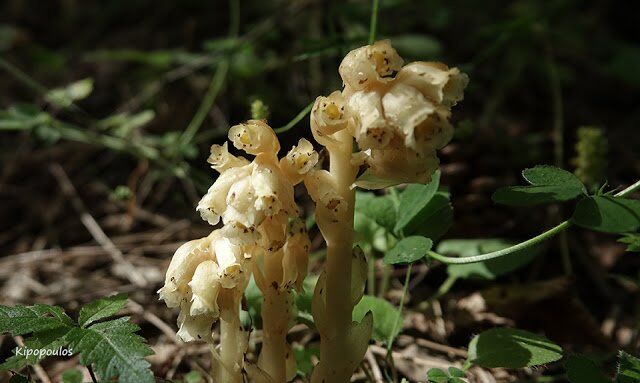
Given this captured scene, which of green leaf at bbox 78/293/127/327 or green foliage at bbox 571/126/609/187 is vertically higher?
green leaf at bbox 78/293/127/327

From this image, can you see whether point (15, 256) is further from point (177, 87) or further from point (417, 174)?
point (417, 174)

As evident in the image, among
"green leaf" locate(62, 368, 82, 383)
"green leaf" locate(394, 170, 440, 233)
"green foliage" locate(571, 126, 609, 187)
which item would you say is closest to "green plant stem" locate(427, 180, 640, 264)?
"green leaf" locate(394, 170, 440, 233)

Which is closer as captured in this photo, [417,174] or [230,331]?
[417,174]

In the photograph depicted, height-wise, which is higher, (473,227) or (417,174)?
(417,174)

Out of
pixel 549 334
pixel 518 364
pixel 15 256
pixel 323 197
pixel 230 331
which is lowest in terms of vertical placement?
pixel 549 334

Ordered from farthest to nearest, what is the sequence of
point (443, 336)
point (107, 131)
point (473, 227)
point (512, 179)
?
point (107, 131) → point (512, 179) → point (473, 227) → point (443, 336)

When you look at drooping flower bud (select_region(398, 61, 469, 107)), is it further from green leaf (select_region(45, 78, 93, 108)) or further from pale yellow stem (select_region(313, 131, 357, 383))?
green leaf (select_region(45, 78, 93, 108))

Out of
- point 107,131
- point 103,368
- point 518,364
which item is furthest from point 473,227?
point 107,131
